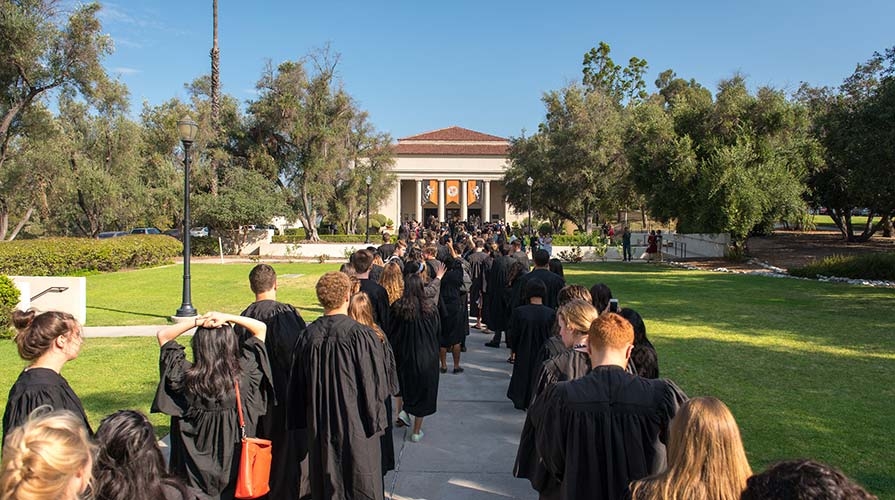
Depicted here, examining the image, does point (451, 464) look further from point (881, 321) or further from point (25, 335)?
point (881, 321)

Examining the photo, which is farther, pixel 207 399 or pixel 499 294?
pixel 499 294

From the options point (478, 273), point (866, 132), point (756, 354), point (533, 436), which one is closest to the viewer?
point (533, 436)

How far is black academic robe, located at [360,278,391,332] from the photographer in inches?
255

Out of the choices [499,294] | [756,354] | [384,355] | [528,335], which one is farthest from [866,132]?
[384,355]

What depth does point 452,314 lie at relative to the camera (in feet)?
28.8

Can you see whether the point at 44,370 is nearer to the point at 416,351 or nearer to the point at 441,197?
the point at 416,351

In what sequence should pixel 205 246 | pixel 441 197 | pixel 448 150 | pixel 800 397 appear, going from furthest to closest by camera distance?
1. pixel 448 150
2. pixel 441 197
3. pixel 205 246
4. pixel 800 397

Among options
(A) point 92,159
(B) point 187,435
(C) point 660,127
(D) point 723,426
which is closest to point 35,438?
(B) point 187,435

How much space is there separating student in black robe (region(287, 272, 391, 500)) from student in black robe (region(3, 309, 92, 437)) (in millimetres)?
1351

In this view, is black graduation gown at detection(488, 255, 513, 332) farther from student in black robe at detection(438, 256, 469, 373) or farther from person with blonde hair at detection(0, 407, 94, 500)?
person with blonde hair at detection(0, 407, 94, 500)

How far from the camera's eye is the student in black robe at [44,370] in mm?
3135

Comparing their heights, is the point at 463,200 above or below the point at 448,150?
below

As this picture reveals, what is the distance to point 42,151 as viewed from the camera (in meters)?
26.5

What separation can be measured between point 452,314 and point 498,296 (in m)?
1.74
